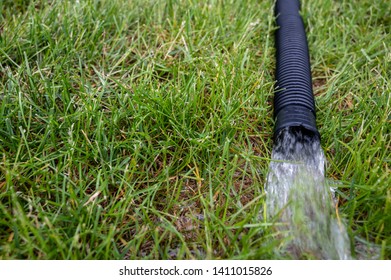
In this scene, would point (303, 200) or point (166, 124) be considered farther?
point (166, 124)

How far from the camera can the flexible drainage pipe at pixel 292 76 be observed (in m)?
1.97

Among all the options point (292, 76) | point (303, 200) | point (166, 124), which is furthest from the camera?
point (292, 76)

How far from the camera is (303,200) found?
67.6 inches

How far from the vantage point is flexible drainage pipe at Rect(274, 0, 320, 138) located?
6.46ft

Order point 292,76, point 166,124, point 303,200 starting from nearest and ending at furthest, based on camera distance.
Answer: point 303,200 < point 166,124 < point 292,76

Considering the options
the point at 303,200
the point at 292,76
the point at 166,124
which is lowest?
the point at 303,200

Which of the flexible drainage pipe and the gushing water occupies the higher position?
the flexible drainage pipe

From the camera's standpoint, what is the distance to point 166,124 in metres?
2.04

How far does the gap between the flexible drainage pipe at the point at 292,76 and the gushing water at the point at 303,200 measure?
69mm

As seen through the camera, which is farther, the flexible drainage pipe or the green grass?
the flexible drainage pipe

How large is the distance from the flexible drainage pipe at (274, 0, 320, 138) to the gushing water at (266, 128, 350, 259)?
0.07m

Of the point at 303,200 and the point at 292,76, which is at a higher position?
the point at 292,76

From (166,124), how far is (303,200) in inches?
30.6
